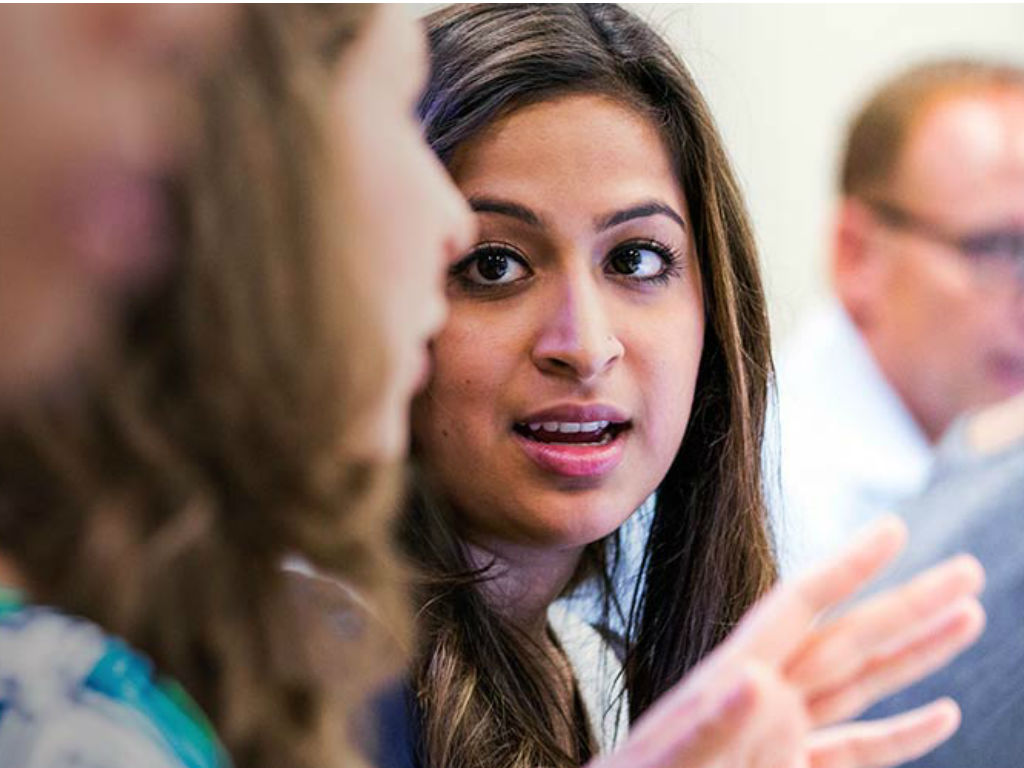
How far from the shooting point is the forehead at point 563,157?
0.89 meters

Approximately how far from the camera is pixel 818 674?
24.4 inches

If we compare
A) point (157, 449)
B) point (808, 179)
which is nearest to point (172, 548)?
point (157, 449)

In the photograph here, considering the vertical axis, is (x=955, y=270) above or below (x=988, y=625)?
below

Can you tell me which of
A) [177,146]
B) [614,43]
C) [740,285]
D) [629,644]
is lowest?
[629,644]

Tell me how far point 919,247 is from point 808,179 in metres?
0.52

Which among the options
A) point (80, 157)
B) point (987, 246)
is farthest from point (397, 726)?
point (987, 246)

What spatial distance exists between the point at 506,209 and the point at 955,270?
1.41m

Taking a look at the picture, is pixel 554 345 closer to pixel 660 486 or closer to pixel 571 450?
pixel 571 450

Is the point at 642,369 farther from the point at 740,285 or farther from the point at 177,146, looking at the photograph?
the point at 177,146

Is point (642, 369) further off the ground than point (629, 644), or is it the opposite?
point (642, 369)

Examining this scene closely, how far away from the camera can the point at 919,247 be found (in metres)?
2.18

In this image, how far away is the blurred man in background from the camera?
2.10 meters

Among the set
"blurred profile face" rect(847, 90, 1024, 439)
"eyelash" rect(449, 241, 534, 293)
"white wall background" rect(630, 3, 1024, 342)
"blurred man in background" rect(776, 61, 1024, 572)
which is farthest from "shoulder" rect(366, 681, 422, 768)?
"white wall background" rect(630, 3, 1024, 342)

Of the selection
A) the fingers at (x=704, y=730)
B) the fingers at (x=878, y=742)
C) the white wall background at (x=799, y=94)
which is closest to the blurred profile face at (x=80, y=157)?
the fingers at (x=704, y=730)
